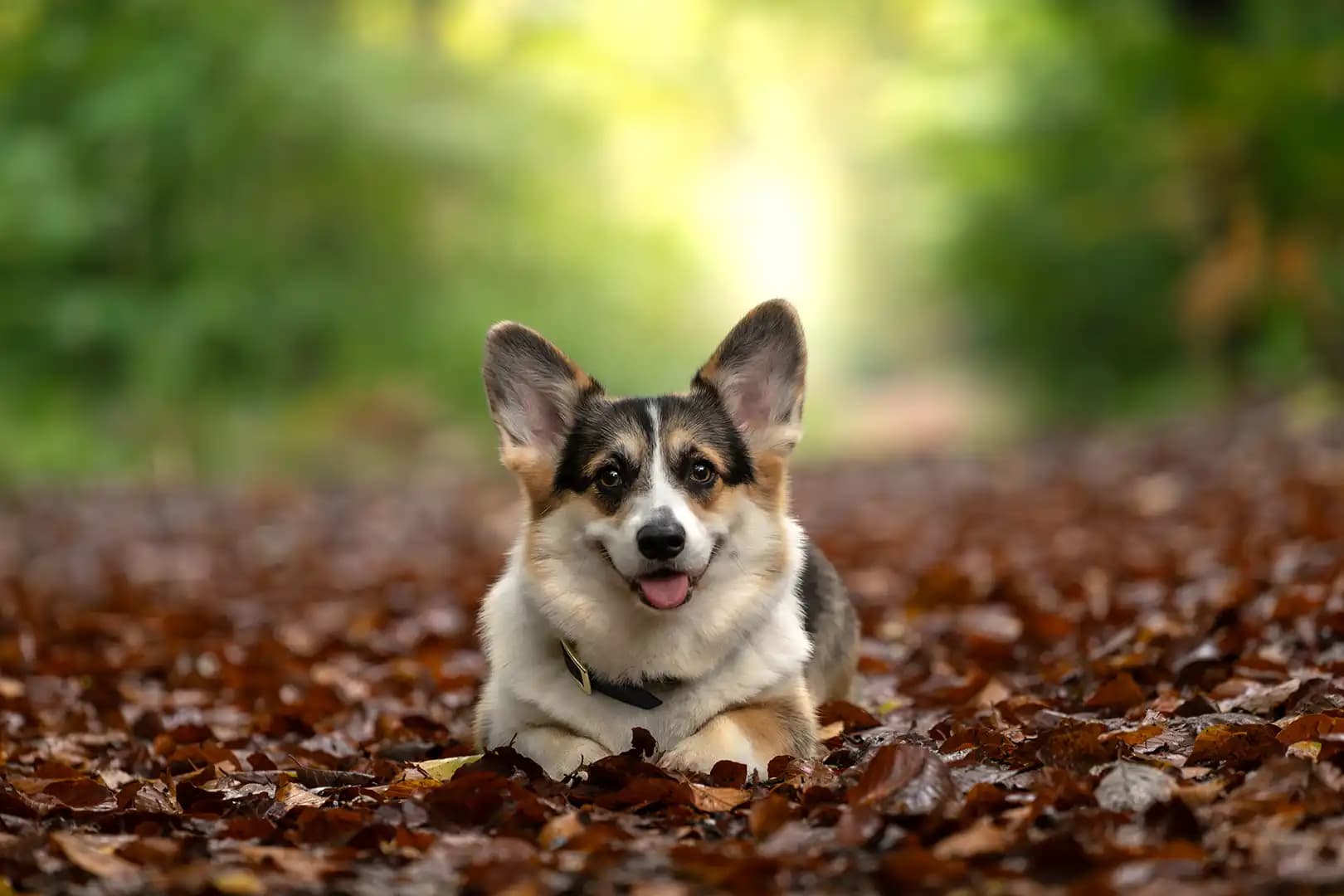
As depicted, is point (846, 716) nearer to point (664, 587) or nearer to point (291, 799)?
point (664, 587)

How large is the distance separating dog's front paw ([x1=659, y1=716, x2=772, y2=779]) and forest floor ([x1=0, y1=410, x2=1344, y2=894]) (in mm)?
62

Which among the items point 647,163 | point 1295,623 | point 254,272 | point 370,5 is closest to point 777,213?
point 647,163

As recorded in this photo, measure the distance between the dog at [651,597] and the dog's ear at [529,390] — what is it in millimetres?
12

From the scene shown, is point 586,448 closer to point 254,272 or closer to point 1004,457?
point 1004,457

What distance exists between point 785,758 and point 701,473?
30.3 inches

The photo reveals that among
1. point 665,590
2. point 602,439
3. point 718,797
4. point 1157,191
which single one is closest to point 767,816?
point 718,797

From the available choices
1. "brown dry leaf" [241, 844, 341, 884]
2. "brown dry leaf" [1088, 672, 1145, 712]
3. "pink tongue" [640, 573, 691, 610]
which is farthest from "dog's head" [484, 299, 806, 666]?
"brown dry leaf" [1088, 672, 1145, 712]

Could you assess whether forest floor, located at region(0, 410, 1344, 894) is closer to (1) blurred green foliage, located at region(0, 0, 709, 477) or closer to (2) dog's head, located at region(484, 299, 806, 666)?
(2) dog's head, located at region(484, 299, 806, 666)

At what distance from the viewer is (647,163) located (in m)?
26.6

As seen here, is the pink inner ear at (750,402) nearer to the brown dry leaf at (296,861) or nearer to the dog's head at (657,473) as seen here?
the dog's head at (657,473)

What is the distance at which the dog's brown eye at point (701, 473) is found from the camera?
3.64 m

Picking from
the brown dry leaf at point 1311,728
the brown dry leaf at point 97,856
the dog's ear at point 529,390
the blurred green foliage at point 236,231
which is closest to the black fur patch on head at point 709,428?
the dog's ear at point 529,390

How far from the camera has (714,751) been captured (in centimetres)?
342

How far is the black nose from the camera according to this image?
11.0 feet
